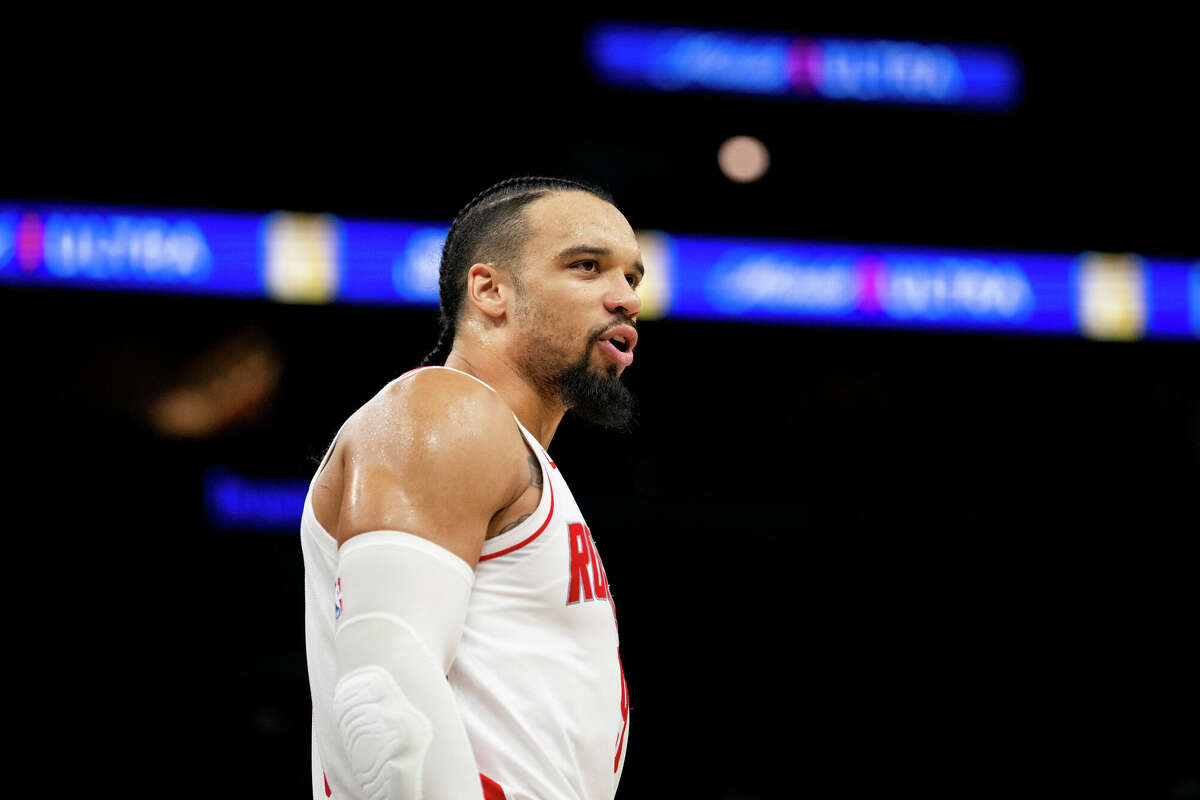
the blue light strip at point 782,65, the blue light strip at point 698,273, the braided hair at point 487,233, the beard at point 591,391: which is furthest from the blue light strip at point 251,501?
the beard at point 591,391

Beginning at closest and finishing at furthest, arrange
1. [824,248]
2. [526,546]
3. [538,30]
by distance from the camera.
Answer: [526,546] → [824,248] → [538,30]

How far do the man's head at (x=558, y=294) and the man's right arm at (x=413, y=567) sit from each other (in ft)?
0.93

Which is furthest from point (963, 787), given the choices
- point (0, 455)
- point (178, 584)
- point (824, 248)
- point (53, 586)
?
point (0, 455)

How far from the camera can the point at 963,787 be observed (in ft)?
27.2

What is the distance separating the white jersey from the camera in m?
1.83

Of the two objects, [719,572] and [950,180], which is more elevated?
[950,180]

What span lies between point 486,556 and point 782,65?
638 cm

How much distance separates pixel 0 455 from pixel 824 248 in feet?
15.7

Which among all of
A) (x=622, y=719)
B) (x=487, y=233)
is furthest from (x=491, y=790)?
(x=487, y=233)

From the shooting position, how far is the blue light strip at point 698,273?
22.4 feet

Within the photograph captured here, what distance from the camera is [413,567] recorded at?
5.59 feet

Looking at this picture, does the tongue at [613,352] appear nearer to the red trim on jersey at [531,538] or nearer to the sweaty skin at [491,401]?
the sweaty skin at [491,401]

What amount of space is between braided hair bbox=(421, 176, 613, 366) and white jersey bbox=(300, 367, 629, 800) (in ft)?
1.26

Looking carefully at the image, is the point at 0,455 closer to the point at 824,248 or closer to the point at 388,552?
the point at 824,248
